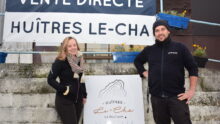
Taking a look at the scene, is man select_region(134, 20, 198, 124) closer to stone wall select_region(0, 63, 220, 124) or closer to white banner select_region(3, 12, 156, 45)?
stone wall select_region(0, 63, 220, 124)

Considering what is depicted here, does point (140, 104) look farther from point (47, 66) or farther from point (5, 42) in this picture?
point (5, 42)

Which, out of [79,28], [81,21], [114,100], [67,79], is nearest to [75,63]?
[67,79]

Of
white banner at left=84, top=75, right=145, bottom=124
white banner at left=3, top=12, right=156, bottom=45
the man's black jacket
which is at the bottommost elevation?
white banner at left=84, top=75, right=145, bottom=124

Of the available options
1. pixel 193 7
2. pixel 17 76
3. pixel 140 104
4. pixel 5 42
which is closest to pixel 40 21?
pixel 5 42

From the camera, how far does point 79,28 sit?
4938mm

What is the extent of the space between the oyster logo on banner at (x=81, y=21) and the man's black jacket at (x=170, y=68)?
171 centimetres

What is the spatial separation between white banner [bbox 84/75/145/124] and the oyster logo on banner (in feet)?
2.76

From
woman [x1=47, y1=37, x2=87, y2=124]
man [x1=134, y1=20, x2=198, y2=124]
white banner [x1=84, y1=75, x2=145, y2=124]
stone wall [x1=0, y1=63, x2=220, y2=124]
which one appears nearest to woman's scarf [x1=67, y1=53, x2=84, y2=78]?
woman [x1=47, y1=37, x2=87, y2=124]

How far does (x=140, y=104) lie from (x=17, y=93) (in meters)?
2.13

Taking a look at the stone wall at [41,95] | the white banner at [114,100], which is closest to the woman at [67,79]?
the white banner at [114,100]

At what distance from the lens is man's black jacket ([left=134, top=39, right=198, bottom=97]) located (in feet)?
10.5

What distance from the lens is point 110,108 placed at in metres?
4.36

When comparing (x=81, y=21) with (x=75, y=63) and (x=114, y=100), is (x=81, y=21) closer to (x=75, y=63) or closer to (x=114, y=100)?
(x=75, y=63)

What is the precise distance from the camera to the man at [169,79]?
317 centimetres
